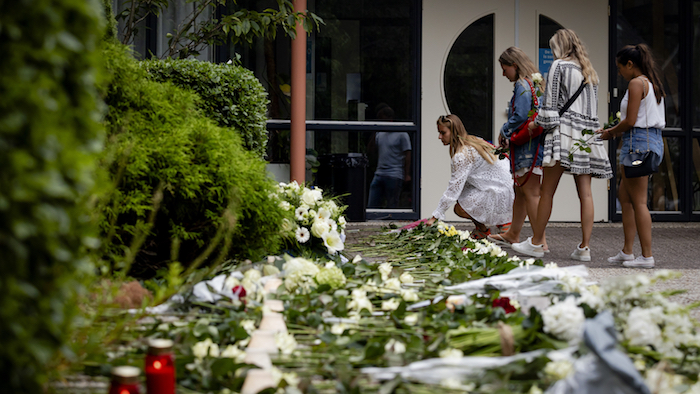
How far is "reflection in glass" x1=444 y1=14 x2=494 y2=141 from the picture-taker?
8.36m

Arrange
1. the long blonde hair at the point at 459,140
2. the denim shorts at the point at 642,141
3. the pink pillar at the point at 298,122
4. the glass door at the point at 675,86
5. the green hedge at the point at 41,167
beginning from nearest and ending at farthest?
the green hedge at the point at 41,167 < the denim shorts at the point at 642,141 < the long blonde hair at the point at 459,140 < the pink pillar at the point at 298,122 < the glass door at the point at 675,86

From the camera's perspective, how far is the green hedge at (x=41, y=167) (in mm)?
1013

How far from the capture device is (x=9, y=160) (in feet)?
3.28

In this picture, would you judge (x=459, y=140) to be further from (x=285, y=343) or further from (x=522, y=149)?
(x=285, y=343)

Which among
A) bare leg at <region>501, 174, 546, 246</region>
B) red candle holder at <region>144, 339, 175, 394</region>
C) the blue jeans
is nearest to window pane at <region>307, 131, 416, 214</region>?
the blue jeans

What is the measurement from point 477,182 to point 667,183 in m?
4.39

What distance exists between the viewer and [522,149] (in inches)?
212

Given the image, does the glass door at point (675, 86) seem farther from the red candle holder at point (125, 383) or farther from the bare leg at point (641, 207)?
the red candle holder at point (125, 383)

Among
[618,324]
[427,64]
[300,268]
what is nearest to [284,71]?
[427,64]

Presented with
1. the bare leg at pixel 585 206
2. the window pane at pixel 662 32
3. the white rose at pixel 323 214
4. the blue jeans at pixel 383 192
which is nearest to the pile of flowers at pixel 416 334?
the white rose at pixel 323 214

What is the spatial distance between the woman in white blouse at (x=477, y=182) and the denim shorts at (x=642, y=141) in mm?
1314

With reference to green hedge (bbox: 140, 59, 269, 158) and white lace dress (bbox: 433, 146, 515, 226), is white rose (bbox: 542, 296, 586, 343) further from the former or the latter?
white lace dress (bbox: 433, 146, 515, 226)

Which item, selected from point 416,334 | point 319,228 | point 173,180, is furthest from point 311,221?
point 416,334

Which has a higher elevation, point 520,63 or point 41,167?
point 520,63
